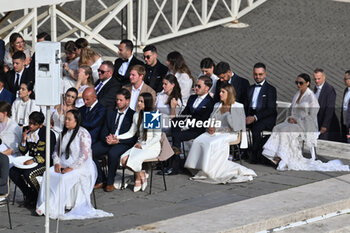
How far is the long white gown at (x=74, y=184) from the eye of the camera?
34.7 feet

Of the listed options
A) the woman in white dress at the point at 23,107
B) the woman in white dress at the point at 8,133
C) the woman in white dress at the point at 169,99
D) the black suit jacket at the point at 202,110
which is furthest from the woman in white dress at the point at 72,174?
the black suit jacket at the point at 202,110

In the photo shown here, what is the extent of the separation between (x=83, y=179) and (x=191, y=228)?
1.62 m

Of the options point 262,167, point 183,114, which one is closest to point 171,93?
point 183,114

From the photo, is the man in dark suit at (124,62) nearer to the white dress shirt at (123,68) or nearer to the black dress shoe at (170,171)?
the white dress shirt at (123,68)

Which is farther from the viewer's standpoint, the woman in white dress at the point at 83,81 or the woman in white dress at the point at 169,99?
the woman in white dress at the point at 83,81

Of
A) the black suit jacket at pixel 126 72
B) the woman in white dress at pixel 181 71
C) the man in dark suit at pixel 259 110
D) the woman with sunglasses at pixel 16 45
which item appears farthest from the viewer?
the woman with sunglasses at pixel 16 45

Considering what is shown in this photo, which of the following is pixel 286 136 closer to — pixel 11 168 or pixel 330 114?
pixel 330 114

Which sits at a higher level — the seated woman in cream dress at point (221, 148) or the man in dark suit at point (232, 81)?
the man in dark suit at point (232, 81)

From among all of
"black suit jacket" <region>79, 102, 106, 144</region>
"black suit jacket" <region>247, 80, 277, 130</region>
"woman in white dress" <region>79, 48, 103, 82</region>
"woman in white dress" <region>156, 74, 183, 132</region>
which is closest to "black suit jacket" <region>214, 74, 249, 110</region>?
"black suit jacket" <region>247, 80, 277, 130</region>

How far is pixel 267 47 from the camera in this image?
69.3ft

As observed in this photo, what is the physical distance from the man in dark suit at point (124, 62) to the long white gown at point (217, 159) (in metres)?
1.70

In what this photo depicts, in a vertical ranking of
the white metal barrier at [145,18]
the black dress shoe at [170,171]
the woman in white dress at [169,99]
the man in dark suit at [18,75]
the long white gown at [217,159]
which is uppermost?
the white metal barrier at [145,18]

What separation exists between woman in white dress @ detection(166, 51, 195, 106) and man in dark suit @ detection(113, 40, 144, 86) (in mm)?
476

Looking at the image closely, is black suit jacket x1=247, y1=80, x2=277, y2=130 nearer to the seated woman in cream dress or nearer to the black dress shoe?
the seated woman in cream dress
